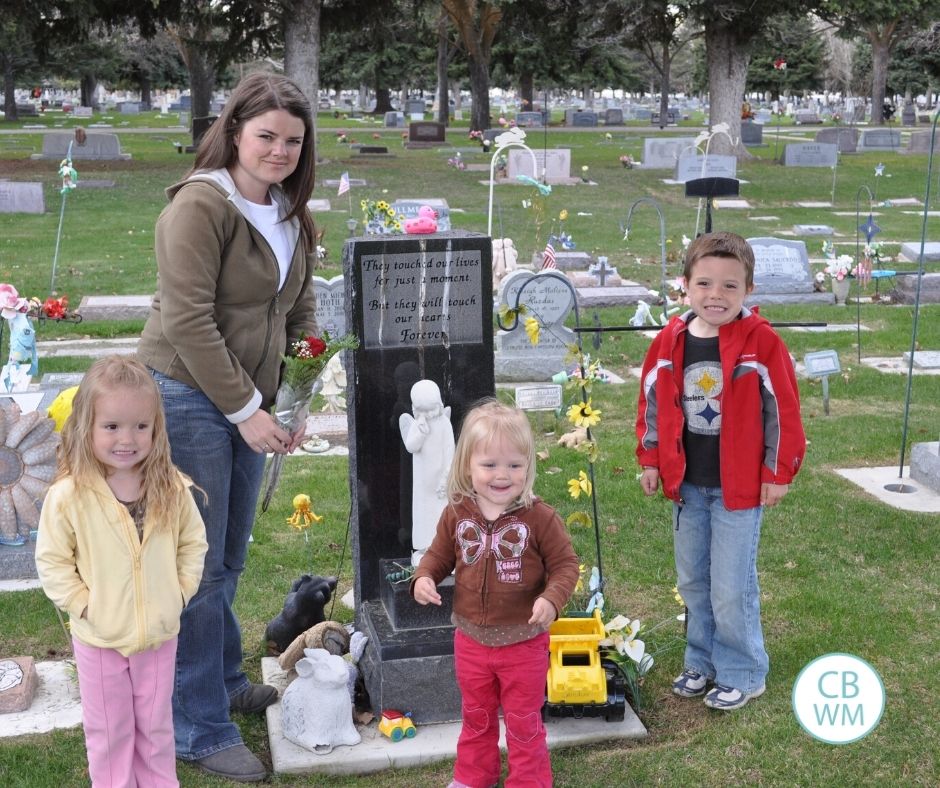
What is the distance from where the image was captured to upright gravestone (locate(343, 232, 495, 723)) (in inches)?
164

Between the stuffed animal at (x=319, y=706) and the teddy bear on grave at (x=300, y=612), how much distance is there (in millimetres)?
649

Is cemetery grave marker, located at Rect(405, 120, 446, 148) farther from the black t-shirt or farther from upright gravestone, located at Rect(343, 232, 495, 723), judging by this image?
the black t-shirt

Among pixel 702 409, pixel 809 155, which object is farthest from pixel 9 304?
pixel 809 155

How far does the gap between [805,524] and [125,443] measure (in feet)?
14.2

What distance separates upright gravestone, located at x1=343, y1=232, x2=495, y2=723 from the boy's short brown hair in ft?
2.63

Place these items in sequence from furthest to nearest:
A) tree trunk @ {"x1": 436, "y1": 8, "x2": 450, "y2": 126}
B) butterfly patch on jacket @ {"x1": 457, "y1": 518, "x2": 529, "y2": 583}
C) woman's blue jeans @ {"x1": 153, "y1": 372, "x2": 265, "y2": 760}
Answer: tree trunk @ {"x1": 436, "y1": 8, "x2": 450, "y2": 126}, woman's blue jeans @ {"x1": 153, "y1": 372, "x2": 265, "y2": 760}, butterfly patch on jacket @ {"x1": 457, "y1": 518, "x2": 529, "y2": 583}

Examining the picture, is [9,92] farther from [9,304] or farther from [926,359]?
[926,359]

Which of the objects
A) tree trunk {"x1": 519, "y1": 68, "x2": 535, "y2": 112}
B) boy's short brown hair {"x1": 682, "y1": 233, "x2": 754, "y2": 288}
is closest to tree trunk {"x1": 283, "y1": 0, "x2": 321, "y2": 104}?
boy's short brown hair {"x1": 682, "y1": 233, "x2": 754, "y2": 288}

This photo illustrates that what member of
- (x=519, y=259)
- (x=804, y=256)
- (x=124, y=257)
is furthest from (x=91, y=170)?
(x=804, y=256)

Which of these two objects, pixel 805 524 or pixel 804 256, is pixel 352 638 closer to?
pixel 805 524

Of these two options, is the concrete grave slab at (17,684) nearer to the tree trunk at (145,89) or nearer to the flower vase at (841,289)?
the flower vase at (841,289)

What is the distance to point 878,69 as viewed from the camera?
49219 mm

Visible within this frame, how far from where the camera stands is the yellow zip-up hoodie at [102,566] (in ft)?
10.3

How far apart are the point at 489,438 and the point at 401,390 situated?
1.09m
